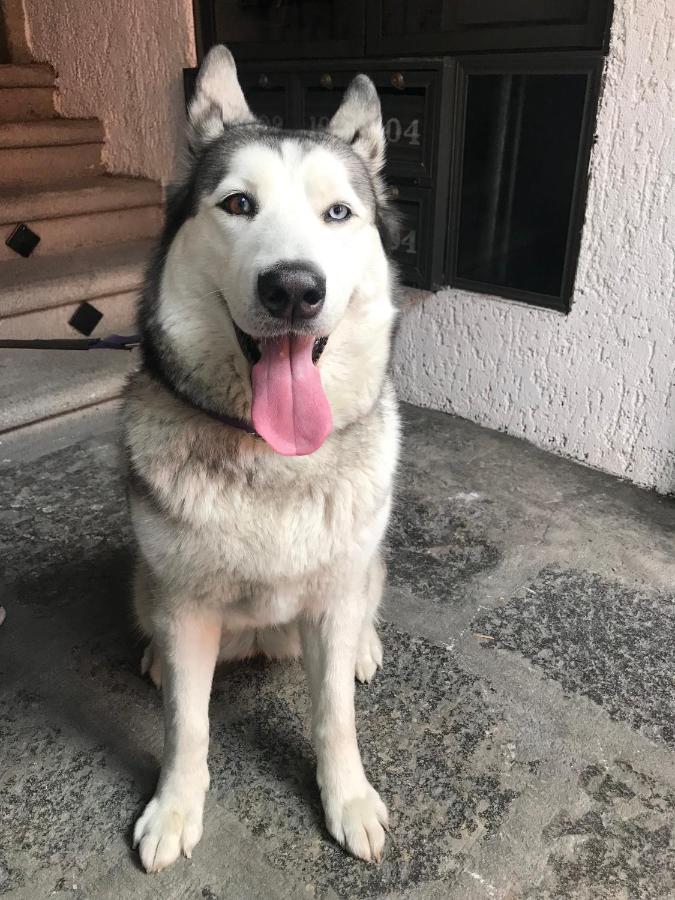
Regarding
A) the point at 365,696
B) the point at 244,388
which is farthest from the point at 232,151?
the point at 365,696

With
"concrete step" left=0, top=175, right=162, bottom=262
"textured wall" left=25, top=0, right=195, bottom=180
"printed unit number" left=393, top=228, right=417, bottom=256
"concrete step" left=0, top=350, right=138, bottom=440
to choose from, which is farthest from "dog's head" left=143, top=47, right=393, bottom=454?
"textured wall" left=25, top=0, right=195, bottom=180

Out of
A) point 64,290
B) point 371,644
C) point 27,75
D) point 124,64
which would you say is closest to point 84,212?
point 64,290

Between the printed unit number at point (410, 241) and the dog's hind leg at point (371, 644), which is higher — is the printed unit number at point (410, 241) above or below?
above

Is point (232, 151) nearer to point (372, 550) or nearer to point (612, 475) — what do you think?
point (372, 550)

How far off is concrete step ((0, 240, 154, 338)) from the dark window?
163 cm

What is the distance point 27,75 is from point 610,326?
4181 millimetres

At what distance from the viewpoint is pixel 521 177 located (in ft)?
9.95

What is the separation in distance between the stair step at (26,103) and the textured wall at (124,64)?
0.30 ft

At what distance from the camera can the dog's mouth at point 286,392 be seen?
136 cm

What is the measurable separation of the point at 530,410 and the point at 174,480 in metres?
2.26

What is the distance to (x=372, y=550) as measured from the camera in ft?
5.12

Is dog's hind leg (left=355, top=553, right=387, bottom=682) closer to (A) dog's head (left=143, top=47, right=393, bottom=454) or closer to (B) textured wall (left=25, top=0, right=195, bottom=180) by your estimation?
(A) dog's head (left=143, top=47, right=393, bottom=454)

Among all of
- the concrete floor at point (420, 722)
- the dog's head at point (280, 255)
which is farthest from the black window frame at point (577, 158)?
the dog's head at point (280, 255)

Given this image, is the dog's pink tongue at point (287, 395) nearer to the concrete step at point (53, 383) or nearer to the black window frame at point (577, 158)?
the concrete step at point (53, 383)
